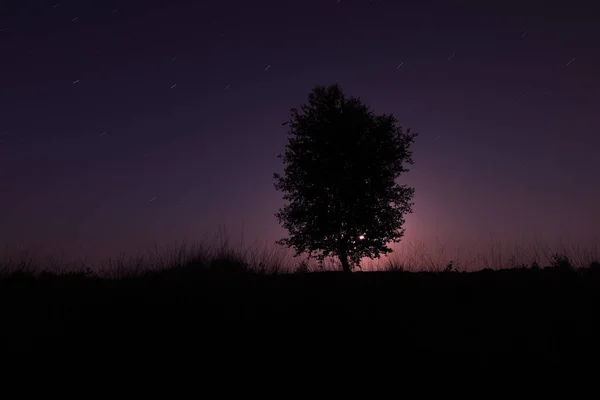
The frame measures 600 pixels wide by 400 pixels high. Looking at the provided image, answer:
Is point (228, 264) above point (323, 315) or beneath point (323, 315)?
above

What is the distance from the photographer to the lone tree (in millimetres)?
21969

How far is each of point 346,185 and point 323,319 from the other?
16083 millimetres

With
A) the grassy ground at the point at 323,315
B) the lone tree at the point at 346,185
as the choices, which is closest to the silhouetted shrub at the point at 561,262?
the grassy ground at the point at 323,315

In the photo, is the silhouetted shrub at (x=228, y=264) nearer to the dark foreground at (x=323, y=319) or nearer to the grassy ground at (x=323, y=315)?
the grassy ground at (x=323, y=315)

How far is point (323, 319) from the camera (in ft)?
18.9

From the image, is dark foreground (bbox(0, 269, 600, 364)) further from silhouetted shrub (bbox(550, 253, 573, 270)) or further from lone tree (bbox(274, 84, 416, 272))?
lone tree (bbox(274, 84, 416, 272))

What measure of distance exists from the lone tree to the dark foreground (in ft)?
45.3

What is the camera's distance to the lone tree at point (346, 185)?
2197 centimetres

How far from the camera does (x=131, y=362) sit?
4.61 meters

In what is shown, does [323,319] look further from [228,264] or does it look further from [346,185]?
[346,185]

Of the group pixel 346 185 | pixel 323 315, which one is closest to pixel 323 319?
pixel 323 315

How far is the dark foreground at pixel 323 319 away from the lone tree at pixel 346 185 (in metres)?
13.8

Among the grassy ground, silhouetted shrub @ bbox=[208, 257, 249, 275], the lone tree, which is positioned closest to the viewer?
the grassy ground

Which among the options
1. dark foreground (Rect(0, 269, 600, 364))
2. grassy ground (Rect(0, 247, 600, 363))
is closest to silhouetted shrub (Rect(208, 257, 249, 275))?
grassy ground (Rect(0, 247, 600, 363))
